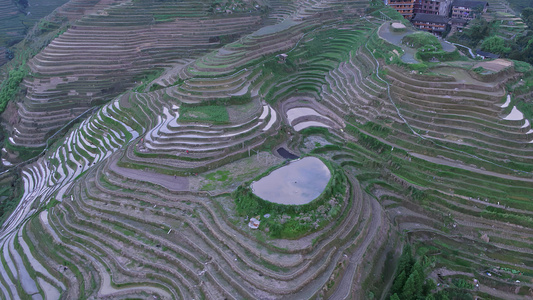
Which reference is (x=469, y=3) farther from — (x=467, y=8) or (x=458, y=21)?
(x=458, y=21)

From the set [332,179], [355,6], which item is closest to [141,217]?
[332,179]

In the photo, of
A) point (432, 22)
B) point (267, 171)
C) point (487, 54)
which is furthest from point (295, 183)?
point (432, 22)

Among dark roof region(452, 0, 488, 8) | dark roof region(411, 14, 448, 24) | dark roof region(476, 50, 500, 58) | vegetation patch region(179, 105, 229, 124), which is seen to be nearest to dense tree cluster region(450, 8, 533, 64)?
dark roof region(476, 50, 500, 58)

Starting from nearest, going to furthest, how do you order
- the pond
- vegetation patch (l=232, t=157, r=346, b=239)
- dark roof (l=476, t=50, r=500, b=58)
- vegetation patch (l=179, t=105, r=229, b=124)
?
vegetation patch (l=232, t=157, r=346, b=239), the pond, vegetation patch (l=179, t=105, r=229, b=124), dark roof (l=476, t=50, r=500, b=58)

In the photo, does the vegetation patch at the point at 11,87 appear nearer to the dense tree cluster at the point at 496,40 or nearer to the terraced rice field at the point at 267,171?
the terraced rice field at the point at 267,171

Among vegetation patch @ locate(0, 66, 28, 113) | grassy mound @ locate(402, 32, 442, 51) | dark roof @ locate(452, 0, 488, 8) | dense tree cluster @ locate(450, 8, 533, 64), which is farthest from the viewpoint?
dark roof @ locate(452, 0, 488, 8)

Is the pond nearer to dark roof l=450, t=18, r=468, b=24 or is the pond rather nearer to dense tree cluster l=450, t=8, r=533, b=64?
dense tree cluster l=450, t=8, r=533, b=64
